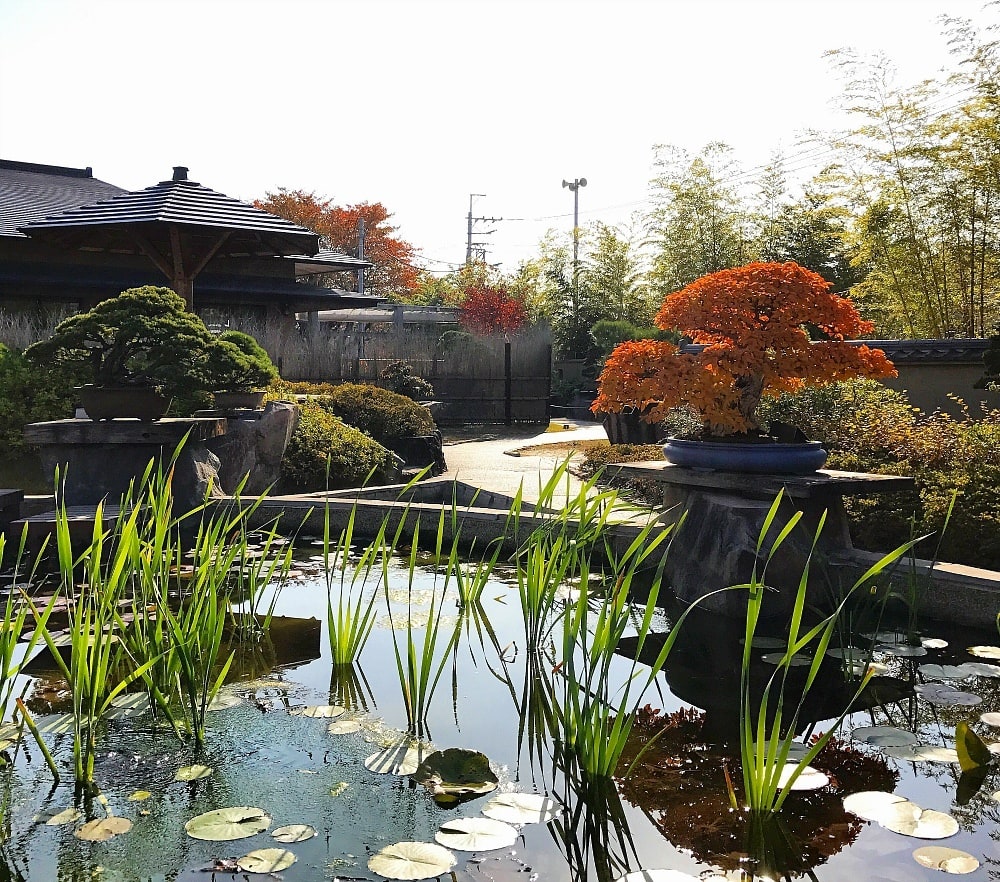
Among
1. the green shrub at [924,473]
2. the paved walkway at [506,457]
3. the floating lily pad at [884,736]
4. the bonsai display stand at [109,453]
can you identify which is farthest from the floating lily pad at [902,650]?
the bonsai display stand at [109,453]

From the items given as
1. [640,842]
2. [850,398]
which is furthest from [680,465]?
[850,398]

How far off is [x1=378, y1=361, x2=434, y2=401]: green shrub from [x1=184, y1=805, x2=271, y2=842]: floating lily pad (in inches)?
436

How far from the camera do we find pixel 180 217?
7.78m

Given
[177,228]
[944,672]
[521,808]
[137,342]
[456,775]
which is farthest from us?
[177,228]

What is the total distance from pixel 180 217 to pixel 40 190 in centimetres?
931

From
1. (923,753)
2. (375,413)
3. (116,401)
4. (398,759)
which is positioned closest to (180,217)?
(375,413)

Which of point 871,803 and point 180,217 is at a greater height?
point 180,217

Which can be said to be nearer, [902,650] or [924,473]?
[902,650]

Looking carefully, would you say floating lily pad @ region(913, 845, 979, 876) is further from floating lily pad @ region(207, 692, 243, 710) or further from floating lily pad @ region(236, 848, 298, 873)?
floating lily pad @ region(207, 692, 243, 710)

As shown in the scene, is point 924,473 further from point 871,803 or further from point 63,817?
point 63,817

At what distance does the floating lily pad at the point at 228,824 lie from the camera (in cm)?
178

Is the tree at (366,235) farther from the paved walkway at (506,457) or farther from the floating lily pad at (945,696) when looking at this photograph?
the floating lily pad at (945,696)

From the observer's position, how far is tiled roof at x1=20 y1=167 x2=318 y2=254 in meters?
7.88

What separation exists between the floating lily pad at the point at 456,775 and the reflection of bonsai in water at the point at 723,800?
30 cm
